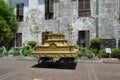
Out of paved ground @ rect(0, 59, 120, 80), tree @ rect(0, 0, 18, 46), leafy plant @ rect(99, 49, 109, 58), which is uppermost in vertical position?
tree @ rect(0, 0, 18, 46)

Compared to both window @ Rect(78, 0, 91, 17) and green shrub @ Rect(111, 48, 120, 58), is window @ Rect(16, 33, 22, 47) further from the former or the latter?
green shrub @ Rect(111, 48, 120, 58)

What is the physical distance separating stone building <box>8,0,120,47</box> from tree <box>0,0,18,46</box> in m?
0.81

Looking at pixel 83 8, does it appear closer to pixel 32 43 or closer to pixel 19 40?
pixel 32 43

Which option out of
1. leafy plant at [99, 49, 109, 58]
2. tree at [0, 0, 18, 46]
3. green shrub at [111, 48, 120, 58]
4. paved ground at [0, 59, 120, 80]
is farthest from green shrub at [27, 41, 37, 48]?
paved ground at [0, 59, 120, 80]

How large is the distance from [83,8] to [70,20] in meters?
1.93

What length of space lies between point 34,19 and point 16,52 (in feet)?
18.3

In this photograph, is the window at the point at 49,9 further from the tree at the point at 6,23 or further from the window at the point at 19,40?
the window at the point at 19,40

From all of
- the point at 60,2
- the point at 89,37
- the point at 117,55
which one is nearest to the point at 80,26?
the point at 89,37

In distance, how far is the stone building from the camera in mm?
23233

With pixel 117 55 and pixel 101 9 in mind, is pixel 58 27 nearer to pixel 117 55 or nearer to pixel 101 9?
pixel 101 9

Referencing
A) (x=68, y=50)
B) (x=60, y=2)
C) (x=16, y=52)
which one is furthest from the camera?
(x=60, y=2)

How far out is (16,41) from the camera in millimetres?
27984

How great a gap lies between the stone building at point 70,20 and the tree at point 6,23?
0.81 m

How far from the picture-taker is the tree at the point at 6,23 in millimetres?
26234
